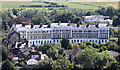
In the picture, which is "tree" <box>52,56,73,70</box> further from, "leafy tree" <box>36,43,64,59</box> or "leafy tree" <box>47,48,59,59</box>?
"leafy tree" <box>36,43,64,59</box>

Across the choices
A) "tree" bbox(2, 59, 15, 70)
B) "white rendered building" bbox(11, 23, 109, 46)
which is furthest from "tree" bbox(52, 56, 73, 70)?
"white rendered building" bbox(11, 23, 109, 46)

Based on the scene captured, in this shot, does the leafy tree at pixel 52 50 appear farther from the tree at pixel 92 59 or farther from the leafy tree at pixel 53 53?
the tree at pixel 92 59

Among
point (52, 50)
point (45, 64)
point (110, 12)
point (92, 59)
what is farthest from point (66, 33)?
point (110, 12)

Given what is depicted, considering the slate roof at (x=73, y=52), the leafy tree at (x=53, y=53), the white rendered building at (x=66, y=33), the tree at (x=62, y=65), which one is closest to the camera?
the tree at (x=62, y=65)

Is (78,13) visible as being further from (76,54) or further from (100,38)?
(76,54)

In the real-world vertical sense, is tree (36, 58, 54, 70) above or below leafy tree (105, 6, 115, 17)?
below

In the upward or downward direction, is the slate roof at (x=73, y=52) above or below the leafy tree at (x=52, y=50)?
below

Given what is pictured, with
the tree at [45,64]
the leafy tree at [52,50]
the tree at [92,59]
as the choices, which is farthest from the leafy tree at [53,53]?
the tree at [45,64]

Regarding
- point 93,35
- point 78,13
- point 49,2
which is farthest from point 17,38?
point 49,2
